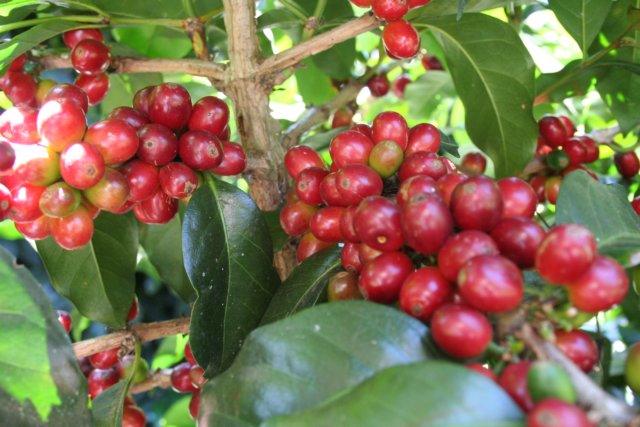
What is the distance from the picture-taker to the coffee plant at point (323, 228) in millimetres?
654

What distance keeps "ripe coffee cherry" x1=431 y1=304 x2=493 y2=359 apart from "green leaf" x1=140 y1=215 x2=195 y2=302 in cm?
95

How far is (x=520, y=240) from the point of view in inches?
29.0

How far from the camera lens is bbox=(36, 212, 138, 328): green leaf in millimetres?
Answer: 1309

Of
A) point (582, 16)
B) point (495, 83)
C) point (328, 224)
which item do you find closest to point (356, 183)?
point (328, 224)

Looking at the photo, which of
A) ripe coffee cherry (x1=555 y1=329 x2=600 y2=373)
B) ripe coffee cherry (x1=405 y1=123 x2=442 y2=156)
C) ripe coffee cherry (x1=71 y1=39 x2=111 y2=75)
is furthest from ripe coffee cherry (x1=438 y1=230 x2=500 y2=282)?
ripe coffee cherry (x1=71 y1=39 x2=111 y2=75)

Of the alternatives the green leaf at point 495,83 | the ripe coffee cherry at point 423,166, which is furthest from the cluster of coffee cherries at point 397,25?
the ripe coffee cherry at point 423,166

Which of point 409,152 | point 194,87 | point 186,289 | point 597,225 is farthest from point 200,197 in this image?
point 194,87

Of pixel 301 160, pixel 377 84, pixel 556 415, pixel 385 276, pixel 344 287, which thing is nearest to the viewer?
pixel 556 415

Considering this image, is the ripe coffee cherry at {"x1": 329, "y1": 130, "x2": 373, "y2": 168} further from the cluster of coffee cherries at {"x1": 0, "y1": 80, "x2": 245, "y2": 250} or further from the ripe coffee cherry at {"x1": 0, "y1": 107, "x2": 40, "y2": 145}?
the ripe coffee cherry at {"x1": 0, "y1": 107, "x2": 40, "y2": 145}

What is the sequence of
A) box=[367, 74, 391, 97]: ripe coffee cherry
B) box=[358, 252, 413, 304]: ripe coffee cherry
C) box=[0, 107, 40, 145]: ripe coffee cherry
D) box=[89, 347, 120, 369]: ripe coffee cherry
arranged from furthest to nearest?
box=[367, 74, 391, 97]: ripe coffee cherry → box=[89, 347, 120, 369]: ripe coffee cherry → box=[0, 107, 40, 145]: ripe coffee cherry → box=[358, 252, 413, 304]: ripe coffee cherry

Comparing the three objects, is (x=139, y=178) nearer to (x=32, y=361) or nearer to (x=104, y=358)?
(x=32, y=361)

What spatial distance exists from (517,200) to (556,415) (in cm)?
35

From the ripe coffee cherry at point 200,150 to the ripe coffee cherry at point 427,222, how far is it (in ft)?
1.39

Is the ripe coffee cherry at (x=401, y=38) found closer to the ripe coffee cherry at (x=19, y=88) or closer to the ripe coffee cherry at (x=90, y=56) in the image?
the ripe coffee cherry at (x=90, y=56)
